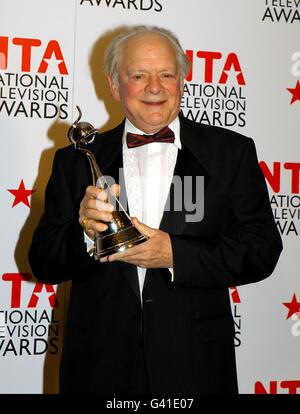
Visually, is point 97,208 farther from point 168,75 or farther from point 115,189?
point 168,75

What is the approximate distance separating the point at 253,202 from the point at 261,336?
1.52 metres

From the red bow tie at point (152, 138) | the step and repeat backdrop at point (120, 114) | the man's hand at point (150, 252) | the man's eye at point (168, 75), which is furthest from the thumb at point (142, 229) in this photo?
the step and repeat backdrop at point (120, 114)

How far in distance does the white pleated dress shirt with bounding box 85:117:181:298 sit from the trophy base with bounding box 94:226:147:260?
262 millimetres

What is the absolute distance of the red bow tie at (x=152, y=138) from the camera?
2.03 m

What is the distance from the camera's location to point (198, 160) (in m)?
1.99

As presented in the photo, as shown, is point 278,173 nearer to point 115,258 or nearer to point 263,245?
point 263,245

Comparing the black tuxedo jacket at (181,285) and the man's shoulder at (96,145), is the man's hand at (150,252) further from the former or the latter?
the man's shoulder at (96,145)

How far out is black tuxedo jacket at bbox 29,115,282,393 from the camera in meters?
1.87

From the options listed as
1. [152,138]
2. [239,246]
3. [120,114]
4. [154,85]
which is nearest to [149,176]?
[152,138]

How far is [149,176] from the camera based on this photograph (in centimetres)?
207

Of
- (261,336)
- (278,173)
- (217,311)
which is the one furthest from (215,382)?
(278,173)

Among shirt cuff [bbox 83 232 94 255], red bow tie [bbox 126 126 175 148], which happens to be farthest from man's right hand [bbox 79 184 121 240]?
red bow tie [bbox 126 126 175 148]

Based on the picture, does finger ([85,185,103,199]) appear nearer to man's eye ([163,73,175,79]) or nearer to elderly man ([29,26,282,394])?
elderly man ([29,26,282,394])

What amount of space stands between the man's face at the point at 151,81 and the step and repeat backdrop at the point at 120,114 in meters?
1.08
